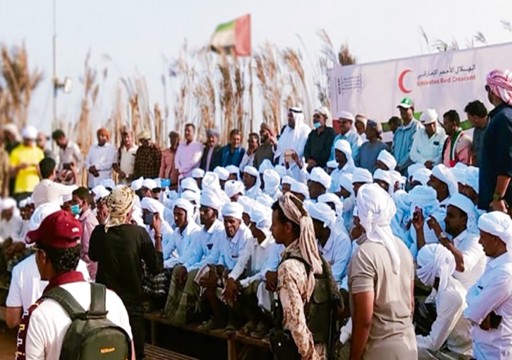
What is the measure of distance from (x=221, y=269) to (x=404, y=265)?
11.6 feet

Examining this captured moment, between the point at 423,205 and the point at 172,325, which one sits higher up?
the point at 423,205

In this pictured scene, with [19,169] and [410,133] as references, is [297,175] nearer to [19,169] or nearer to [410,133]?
[410,133]

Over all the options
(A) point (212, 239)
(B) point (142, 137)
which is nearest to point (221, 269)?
(A) point (212, 239)

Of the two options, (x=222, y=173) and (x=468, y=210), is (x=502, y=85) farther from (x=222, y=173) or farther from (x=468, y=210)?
(x=222, y=173)

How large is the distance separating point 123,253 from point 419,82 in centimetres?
729

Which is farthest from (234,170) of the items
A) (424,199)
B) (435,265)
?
(435,265)

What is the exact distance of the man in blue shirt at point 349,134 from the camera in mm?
10598

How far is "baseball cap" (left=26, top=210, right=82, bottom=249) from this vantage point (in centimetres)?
295

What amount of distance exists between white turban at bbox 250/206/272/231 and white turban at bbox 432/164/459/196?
150 cm

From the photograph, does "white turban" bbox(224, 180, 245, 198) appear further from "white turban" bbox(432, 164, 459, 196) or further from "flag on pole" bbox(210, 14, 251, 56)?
"white turban" bbox(432, 164, 459, 196)

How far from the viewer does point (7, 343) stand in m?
9.33

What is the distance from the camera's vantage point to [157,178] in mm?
13094

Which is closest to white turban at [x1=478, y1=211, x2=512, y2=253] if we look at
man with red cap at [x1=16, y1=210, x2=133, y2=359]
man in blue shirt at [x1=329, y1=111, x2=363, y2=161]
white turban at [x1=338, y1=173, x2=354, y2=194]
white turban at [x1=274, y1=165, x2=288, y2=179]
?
man with red cap at [x1=16, y1=210, x2=133, y2=359]

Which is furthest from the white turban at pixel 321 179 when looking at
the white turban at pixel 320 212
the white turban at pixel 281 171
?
the white turban at pixel 320 212
